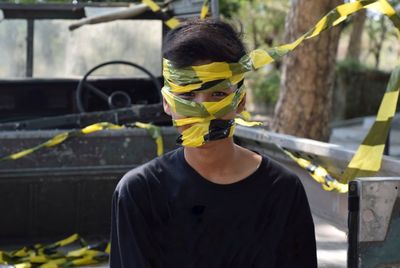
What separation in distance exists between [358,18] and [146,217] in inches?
908

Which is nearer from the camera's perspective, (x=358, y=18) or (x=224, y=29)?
(x=224, y=29)

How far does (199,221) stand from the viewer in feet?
6.39

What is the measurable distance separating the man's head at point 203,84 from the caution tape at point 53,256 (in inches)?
95.0

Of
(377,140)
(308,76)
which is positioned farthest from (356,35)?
(377,140)

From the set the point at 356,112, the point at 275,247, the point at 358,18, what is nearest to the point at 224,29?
the point at 275,247

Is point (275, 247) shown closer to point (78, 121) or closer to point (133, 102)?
point (78, 121)

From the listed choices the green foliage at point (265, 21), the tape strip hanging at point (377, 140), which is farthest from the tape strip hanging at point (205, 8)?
the green foliage at point (265, 21)

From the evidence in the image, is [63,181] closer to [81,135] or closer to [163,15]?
[81,135]

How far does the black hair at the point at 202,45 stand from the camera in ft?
6.46

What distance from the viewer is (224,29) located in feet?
6.70

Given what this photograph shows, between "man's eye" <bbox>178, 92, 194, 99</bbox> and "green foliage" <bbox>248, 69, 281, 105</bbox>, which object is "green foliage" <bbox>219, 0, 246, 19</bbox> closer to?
"green foliage" <bbox>248, 69, 281, 105</bbox>

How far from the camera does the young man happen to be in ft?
6.38

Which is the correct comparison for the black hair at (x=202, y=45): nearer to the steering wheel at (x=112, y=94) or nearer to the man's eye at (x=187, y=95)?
the man's eye at (x=187, y=95)

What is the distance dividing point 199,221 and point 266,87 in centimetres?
2140
